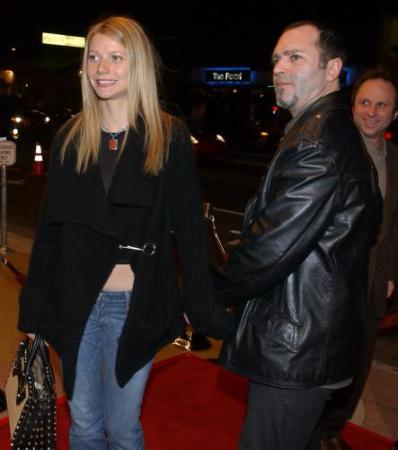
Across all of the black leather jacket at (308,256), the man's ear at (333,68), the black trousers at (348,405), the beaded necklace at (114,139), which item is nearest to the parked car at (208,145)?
the black trousers at (348,405)

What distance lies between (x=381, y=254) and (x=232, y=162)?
54.6ft

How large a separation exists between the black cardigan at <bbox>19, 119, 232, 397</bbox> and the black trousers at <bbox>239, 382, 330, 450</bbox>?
0.29m

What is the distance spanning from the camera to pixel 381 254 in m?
3.18

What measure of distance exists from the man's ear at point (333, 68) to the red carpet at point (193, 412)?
82.0 inches

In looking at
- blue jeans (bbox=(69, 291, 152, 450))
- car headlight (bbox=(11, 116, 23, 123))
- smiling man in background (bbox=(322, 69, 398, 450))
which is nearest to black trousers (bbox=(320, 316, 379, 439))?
smiling man in background (bbox=(322, 69, 398, 450))

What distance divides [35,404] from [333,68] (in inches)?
66.2

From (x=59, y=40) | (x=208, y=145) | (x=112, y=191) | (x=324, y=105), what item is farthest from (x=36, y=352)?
(x=59, y=40)

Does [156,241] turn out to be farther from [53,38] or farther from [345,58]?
[53,38]

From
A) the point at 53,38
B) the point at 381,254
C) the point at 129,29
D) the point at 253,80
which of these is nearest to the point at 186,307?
the point at 129,29

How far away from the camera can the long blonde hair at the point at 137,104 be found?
7.65ft

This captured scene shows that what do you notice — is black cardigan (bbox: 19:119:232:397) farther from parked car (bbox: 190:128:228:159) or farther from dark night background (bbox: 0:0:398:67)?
dark night background (bbox: 0:0:398:67)

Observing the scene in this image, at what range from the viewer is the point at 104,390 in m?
2.52

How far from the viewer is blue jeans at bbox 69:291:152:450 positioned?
2.41 m

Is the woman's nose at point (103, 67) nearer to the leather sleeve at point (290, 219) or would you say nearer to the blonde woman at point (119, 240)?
the blonde woman at point (119, 240)
